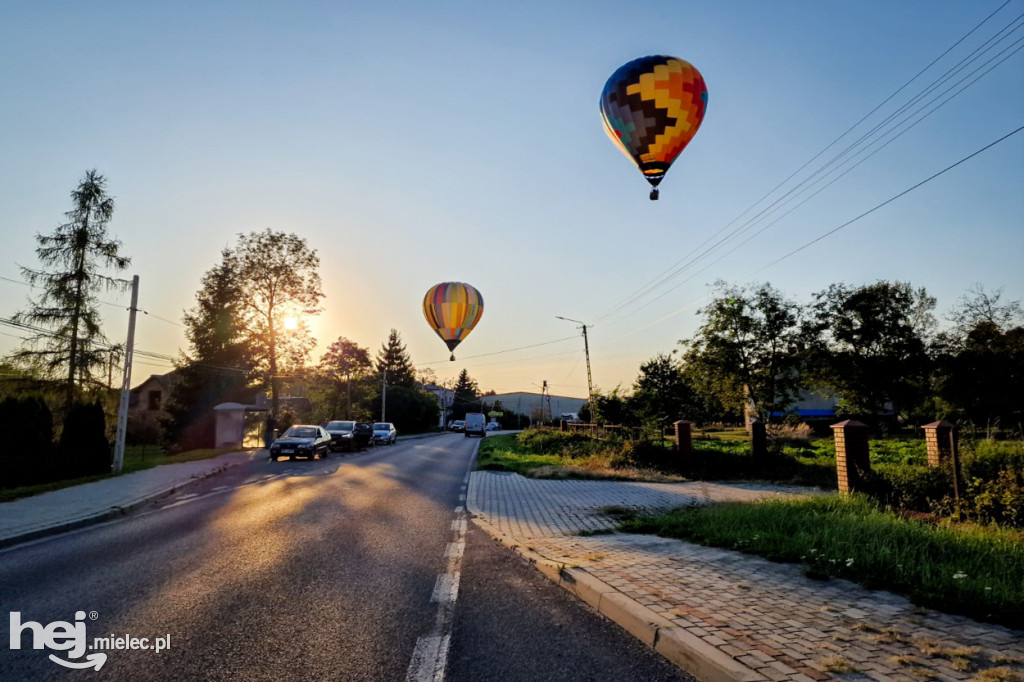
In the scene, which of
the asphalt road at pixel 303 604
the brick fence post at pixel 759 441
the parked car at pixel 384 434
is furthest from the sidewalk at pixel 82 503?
the parked car at pixel 384 434

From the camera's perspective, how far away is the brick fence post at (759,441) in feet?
62.6

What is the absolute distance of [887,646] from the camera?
407cm

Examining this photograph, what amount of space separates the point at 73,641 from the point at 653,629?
4529 millimetres

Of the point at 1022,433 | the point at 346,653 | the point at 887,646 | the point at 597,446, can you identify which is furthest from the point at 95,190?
the point at 1022,433

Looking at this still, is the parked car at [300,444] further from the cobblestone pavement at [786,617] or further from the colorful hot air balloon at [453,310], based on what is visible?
the cobblestone pavement at [786,617]

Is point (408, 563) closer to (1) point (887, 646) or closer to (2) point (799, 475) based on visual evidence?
(1) point (887, 646)

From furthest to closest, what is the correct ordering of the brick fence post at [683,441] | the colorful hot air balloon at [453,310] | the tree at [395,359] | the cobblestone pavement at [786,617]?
the tree at [395,359] < the colorful hot air balloon at [453,310] < the brick fence post at [683,441] < the cobblestone pavement at [786,617]

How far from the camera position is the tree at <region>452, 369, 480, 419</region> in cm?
11705

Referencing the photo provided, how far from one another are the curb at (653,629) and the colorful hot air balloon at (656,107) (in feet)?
34.2

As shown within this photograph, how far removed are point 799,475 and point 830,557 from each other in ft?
38.1

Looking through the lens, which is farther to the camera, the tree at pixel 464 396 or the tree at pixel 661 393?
the tree at pixel 464 396

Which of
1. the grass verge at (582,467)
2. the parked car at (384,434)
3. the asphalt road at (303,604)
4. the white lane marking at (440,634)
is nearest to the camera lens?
the white lane marking at (440,634)

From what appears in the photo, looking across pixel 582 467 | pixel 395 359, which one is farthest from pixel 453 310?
pixel 395 359

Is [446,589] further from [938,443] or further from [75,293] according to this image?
[75,293]
